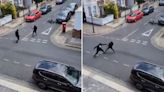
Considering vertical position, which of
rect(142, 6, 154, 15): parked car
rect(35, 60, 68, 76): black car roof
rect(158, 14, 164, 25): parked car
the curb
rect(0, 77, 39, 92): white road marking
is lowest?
rect(0, 77, 39, 92): white road marking

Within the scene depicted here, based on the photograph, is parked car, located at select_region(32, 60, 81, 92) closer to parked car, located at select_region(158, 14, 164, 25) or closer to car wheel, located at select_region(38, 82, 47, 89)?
car wheel, located at select_region(38, 82, 47, 89)

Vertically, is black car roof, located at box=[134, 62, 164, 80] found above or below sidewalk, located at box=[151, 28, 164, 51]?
below

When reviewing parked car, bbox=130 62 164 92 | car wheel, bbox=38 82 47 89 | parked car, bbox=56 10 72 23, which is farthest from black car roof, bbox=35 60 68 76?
parked car, bbox=130 62 164 92

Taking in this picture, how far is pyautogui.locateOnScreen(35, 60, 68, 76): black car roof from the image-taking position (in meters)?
5.45

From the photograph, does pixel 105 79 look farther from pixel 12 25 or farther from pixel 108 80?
pixel 12 25

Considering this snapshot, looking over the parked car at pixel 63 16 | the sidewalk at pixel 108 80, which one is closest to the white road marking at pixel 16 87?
the sidewalk at pixel 108 80

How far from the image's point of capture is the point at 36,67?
5.58 m

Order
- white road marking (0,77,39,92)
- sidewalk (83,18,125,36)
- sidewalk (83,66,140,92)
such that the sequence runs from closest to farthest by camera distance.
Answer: sidewalk (83,66,140,92)
sidewalk (83,18,125,36)
white road marking (0,77,39,92)

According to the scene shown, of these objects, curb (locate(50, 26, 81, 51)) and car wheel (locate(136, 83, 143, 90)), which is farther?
curb (locate(50, 26, 81, 51))

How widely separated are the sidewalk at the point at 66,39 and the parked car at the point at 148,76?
1465 mm

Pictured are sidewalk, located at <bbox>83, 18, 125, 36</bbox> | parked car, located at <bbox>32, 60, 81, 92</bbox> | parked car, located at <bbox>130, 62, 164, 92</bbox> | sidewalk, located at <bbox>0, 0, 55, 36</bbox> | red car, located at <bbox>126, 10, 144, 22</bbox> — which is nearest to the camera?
parked car, located at <bbox>130, 62, 164, 92</bbox>

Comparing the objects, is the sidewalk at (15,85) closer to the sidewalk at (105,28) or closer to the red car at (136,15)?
the sidewalk at (105,28)

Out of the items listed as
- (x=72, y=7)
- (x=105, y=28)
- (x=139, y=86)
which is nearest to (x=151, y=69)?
(x=139, y=86)

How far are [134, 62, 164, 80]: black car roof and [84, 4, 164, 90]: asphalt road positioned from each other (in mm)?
70
